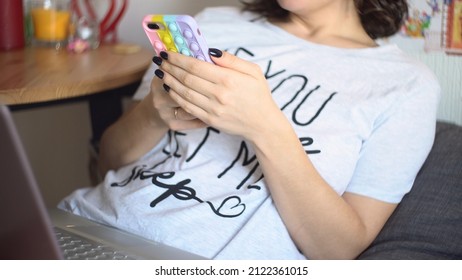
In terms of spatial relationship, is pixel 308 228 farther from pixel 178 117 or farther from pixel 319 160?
pixel 178 117

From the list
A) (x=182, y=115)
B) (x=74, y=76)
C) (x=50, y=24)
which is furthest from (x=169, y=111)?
(x=50, y=24)

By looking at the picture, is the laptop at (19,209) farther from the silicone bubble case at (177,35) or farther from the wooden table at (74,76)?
the wooden table at (74,76)

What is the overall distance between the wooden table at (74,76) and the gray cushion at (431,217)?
575 mm

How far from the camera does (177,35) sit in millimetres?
792

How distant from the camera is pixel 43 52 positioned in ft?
4.91

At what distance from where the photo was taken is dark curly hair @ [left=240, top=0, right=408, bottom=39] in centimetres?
116

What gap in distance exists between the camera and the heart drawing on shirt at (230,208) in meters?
0.96

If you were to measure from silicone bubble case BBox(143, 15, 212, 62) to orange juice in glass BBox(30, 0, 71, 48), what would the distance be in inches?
31.0

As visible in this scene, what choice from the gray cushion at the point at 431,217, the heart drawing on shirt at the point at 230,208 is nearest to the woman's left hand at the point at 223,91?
the heart drawing on shirt at the point at 230,208

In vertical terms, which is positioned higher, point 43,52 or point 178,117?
point 178,117

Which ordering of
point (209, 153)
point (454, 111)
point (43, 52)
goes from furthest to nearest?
point (43, 52) → point (454, 111) → point (209, 153)

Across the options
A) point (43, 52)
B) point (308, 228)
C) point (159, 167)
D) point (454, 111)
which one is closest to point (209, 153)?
point (159, 167)

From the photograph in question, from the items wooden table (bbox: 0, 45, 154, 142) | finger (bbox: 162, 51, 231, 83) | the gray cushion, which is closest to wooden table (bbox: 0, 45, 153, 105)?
wooden table (bbox: 0, 45, 154, 142)
